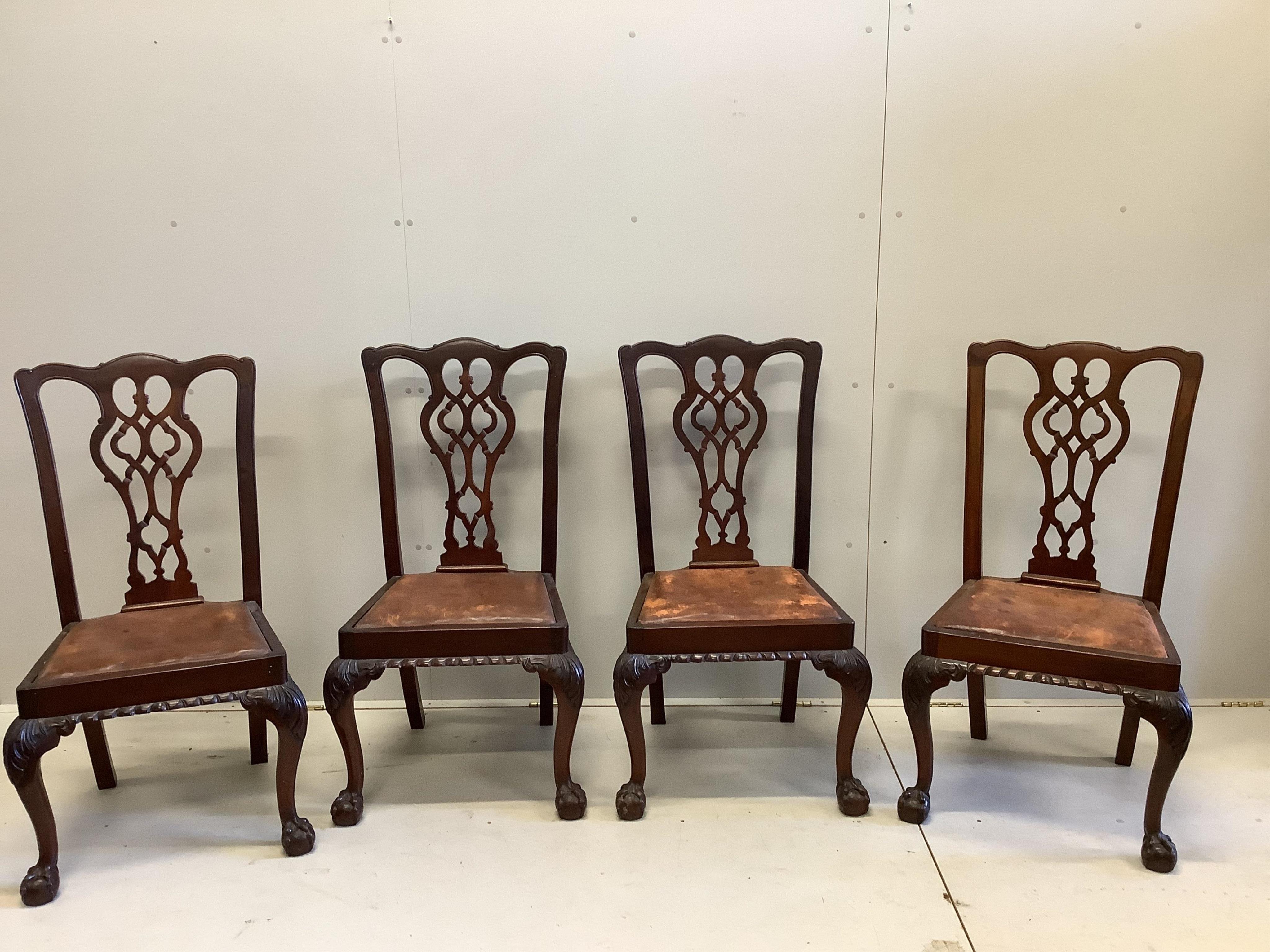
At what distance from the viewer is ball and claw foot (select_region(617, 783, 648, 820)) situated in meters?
1.89

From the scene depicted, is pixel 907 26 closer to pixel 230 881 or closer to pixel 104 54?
pixel 104 54

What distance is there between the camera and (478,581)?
209cm

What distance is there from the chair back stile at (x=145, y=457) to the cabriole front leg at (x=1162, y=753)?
6.54 ft

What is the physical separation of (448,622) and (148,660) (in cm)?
60

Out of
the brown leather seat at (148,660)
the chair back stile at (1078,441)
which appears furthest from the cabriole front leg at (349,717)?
the chair back stile at (1078,441)

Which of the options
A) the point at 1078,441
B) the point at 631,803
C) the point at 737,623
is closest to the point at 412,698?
the point at 631,803

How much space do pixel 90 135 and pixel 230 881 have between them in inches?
72.9

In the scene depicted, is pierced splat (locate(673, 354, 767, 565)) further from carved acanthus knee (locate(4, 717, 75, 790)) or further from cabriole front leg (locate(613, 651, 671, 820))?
carved acanthus knee (locate(4, 717, 75, 790))

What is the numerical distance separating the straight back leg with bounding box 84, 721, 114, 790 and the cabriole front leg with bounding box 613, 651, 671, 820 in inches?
47.9

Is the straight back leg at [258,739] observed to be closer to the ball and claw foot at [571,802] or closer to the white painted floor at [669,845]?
the white painted floor at [669,845]

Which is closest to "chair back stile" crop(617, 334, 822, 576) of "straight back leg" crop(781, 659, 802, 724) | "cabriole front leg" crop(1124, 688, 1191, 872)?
"straight back leg" crop(781, 659, 802, 724)

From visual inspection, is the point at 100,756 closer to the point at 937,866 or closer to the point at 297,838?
the point at 297,838

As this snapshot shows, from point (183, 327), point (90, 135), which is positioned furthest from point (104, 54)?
point (183, 327)

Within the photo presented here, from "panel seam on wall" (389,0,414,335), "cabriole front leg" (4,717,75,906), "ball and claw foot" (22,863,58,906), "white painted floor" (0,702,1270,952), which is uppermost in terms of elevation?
"panel seam on wall" (389,0,414,335)
